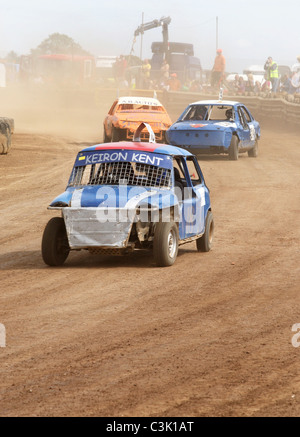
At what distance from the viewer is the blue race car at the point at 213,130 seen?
19.6m

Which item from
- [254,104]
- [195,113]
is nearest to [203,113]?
[195,113]

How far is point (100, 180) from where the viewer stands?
370 inches

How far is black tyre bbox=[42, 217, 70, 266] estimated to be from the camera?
8.94 meters

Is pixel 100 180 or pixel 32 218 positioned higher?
pixel 100 180

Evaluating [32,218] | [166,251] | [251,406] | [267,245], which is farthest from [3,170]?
[251,406]

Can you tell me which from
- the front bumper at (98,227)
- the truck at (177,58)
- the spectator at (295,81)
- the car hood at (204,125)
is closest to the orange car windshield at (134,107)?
the car hood at (204,125)

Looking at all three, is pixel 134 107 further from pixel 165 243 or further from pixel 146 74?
pixel 146 74

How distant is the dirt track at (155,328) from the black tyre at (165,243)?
0.44 ft

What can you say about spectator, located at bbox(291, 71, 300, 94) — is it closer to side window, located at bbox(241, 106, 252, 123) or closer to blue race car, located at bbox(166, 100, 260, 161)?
side window, located at bbox(241, 106, 252, 123)

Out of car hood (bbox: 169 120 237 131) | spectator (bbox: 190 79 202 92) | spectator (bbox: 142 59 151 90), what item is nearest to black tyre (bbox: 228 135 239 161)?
car hood (bbox: 169 120 237 131)

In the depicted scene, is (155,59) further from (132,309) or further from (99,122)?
(132,309)

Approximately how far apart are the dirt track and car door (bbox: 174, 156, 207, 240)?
0.33 m

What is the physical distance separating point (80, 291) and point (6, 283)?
838 millimetres

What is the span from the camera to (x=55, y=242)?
898 cm
